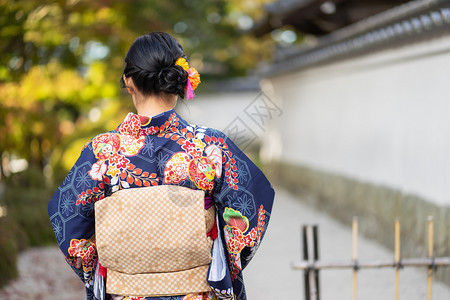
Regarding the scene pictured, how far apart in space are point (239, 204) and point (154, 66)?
1.90 ft

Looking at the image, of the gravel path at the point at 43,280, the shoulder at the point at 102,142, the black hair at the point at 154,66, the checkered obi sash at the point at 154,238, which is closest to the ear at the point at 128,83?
the black hair at the point at 154,66

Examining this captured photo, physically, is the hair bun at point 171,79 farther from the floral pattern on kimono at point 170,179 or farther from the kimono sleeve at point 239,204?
the kimono sleeve at point 239,204

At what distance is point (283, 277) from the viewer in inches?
216

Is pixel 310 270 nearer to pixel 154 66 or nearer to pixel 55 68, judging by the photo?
pixel 154 66

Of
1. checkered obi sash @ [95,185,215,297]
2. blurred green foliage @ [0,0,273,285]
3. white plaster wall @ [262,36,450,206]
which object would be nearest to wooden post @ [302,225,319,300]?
checkered obi sash @ [95,185,215,297]

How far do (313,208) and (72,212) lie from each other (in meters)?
8.26

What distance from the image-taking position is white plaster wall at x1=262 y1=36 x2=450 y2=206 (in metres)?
5.42

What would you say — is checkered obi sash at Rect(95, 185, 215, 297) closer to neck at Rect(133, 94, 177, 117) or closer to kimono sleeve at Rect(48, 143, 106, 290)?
kimono sleeve at Rect(48, 143, 106, 290)

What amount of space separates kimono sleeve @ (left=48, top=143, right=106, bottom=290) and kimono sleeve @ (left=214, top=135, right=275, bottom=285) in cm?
44

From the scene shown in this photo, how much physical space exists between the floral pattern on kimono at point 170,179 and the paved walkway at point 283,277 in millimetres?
2886

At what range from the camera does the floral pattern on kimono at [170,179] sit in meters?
1.99

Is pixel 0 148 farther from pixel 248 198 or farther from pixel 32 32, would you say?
pixel 248 198

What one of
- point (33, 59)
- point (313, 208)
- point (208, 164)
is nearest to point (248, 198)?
point (208, 164)

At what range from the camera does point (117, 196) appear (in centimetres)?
194
